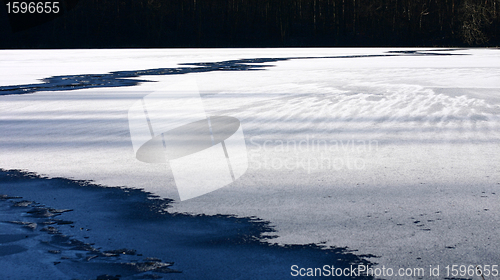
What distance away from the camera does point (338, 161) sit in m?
3.59

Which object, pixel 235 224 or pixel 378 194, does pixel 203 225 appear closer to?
pixel 235 224

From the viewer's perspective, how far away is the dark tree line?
1351 inches

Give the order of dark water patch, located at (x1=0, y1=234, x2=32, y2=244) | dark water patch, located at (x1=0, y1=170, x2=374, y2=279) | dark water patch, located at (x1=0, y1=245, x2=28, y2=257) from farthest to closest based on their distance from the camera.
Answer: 1. dark water patch, located at (x1=0, y1=234, x2=32, y2=244)
2. dark water patch, located at (x1=0, y1=245, x2=28, y2=257)
3. dark water patch, located at (x1=0, y1=170, x2=374, y2=279)

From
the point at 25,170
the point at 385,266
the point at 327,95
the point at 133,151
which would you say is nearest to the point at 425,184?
the point at 385,266

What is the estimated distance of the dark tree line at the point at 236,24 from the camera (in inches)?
1351

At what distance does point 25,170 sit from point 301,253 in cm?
210

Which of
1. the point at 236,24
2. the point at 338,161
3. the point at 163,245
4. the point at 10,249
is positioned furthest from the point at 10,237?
the point at 236,24

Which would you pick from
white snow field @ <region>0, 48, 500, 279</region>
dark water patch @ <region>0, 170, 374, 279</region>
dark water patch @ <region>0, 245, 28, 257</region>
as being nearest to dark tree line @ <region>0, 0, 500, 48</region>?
white snow field @ <region>0, 48, 500, 279</region>

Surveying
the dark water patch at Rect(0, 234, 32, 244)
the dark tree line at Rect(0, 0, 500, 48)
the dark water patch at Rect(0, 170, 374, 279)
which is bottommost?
Answer: the dark water patch at Rect(0, 170, 374, 279)

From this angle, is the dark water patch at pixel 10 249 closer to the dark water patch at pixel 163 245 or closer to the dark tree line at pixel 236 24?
the dark water patch at pixel 163 245

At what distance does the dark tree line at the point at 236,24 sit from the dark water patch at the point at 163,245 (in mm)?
32547

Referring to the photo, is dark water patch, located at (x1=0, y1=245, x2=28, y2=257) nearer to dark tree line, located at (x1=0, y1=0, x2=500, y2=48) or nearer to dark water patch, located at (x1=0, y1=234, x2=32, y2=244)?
dark water patch, located at (x1=0, y1=234, x2=32, y2=244)

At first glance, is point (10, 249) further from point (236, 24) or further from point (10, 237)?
point (236, 24)

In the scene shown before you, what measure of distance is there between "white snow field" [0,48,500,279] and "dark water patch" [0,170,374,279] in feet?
0.37
